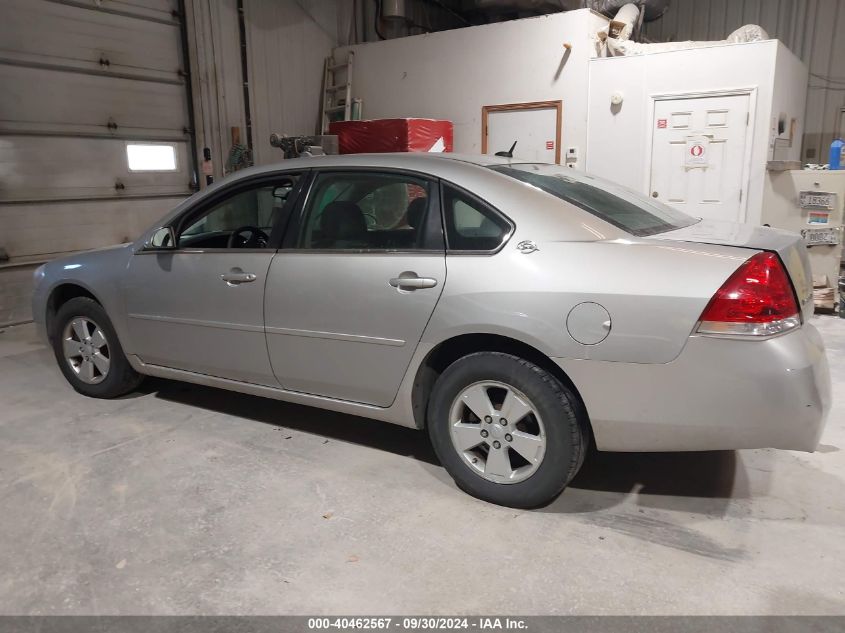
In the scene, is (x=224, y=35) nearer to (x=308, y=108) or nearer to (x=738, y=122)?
(x=308, y=108)

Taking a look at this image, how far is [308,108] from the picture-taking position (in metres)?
9.09

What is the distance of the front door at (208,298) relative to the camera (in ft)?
A: 9.69

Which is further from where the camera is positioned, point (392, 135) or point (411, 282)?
point (392, 135)

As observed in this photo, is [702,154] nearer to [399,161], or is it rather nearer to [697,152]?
[697,152]

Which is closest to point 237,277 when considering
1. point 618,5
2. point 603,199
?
point 603,199

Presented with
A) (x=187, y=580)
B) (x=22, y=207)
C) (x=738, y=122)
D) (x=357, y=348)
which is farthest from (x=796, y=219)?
(x=22, y=207)

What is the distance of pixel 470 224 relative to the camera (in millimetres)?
2430

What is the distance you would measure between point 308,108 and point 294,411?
21.7ft

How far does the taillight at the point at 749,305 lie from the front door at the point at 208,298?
73.2 inches

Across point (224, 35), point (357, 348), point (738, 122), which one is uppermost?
point (224, 35)

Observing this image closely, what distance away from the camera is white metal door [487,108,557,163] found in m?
7.79

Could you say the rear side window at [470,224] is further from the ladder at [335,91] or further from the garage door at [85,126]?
the ladder at [335,91]

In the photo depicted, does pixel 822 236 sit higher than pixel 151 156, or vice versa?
pixel 151 156

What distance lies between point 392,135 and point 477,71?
181 cm
